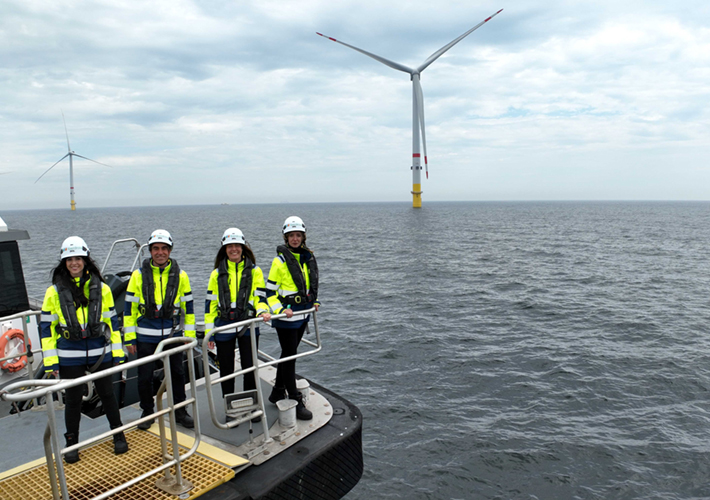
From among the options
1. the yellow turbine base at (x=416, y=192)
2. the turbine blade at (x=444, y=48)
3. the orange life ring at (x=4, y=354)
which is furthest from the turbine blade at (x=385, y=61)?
the orange life ring at (x=4, y=354)

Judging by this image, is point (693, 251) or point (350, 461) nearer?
point (350, 461)

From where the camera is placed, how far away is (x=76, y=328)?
452 centimetres

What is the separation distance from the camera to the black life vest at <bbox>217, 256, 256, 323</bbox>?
17.7ft

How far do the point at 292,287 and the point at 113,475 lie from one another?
2575mm

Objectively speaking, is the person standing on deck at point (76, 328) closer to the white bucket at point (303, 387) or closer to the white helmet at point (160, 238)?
the white helmet at point (160, 238)

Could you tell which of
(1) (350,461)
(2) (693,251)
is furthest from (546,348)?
(2) (693,251)

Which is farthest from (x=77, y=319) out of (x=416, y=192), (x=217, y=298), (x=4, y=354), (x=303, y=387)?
(x=416, y=192)

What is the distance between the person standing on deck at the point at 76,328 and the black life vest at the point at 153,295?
421 millimetres

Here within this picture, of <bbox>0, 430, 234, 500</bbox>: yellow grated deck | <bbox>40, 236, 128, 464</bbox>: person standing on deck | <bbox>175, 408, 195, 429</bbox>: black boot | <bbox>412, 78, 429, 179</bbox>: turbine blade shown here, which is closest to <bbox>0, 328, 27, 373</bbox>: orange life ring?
<bbox>40, 236, 128, 464</bbox>: person standing on deck

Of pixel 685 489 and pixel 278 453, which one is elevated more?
pixel 278 453

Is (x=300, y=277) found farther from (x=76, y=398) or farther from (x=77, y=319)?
(x=76, y=398)

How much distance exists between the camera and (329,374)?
1266 centimetres

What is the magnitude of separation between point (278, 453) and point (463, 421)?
617 cm

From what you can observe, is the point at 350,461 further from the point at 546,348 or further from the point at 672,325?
the point at 672,325
